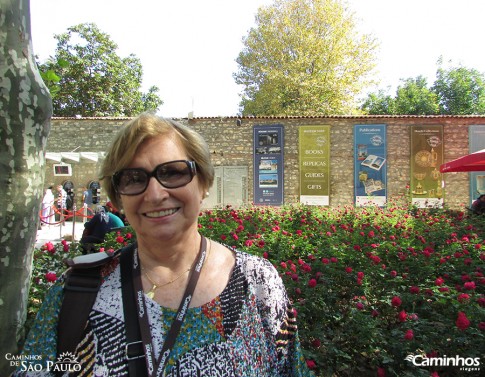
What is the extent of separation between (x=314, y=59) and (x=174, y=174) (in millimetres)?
22146

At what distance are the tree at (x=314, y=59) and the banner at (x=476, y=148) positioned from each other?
347 inches

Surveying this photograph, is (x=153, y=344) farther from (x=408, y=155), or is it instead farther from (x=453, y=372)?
(x=408, y=155)

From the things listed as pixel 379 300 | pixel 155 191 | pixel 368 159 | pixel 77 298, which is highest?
pixel 368 159

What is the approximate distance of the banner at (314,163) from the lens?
43.8 ft

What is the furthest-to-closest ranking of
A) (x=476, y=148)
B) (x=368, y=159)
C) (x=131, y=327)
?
(x=368, y=159), (x=476, y=148), (x=131, y=327)

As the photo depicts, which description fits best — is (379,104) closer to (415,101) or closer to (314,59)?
(415,101)

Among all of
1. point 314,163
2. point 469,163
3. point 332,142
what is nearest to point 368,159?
point 332,142

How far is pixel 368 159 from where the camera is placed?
522 inches

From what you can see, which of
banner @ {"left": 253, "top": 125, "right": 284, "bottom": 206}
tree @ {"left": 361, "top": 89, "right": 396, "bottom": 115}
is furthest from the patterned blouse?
tree @ {"left": 361, "top": 89, "right": 396, "bottom": 115}

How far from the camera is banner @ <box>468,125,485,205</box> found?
12.9 metres

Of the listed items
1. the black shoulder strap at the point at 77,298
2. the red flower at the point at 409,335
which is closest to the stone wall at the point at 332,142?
the red flower at the point at 409,335

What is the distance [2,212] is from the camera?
1.85 meters

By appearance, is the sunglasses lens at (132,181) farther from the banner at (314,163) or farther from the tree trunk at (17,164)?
the banner at (314,163)

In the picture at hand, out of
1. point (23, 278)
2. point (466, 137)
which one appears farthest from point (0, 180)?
point (466, 137)
